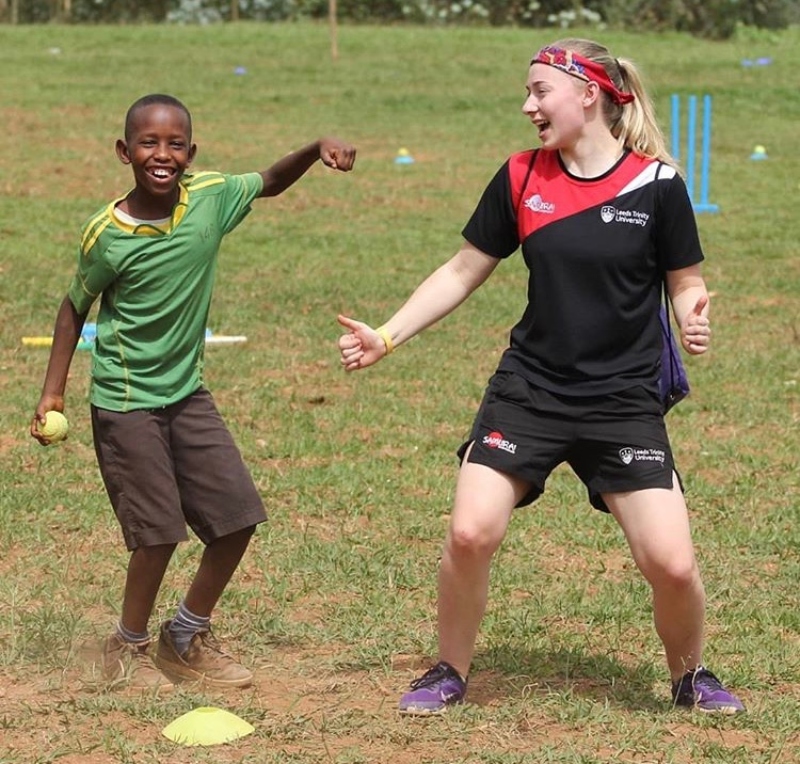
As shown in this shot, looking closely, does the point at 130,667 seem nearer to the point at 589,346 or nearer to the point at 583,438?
the point at 583,438

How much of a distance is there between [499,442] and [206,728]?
43.0 inches

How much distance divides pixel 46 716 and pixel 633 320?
1.95m

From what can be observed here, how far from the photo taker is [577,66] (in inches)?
177

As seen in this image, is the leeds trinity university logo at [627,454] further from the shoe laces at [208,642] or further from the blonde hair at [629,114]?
the shoe laces at [208,642]

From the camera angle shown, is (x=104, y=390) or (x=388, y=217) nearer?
(x=104, y=390)

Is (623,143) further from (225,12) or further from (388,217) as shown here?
(225,12)

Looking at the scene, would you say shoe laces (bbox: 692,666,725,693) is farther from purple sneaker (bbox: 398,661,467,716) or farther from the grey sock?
the grey sock

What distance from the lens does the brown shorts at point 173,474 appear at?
15.4ft

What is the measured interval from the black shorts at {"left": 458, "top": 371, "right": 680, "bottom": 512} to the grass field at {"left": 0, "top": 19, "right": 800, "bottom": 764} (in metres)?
0.68

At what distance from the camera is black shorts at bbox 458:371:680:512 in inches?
175

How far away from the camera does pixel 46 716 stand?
4.54 m

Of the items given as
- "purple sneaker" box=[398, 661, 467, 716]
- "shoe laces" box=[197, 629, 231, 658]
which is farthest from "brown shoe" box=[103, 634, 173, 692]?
"purple sneaker" box=[398, 661, 467, 716]

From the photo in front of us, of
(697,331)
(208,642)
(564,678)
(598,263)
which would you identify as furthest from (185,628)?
(697,331)

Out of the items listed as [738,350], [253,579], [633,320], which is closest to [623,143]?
[633,320]
